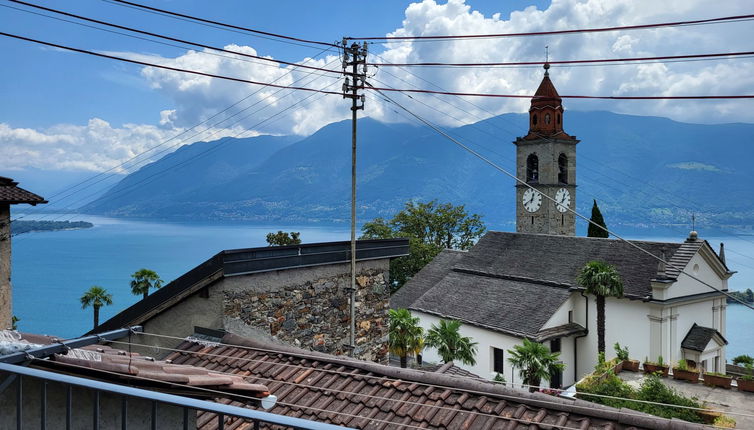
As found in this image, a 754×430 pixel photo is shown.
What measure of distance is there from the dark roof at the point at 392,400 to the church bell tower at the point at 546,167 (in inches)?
1381

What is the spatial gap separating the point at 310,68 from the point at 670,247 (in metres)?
23.2

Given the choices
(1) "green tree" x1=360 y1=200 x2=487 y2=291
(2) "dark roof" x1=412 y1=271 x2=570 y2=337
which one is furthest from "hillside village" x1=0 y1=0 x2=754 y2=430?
(1) "green tree" x1=360 y1=200 x2=487 y2=291

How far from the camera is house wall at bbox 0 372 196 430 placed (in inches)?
126

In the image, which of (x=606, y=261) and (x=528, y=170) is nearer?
(x=606, y=261)

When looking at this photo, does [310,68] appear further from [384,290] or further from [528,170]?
[528,170]

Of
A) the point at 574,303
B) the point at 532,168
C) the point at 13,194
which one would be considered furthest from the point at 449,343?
the point at 532,168

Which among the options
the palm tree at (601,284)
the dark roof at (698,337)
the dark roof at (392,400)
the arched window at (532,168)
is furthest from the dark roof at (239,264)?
the arched window at (532,168)

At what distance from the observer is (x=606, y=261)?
2823cm

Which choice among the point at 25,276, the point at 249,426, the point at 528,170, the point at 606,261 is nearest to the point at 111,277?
the point at 25,276

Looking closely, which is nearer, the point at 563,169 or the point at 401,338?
the point at 401,338

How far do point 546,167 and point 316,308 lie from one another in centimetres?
3406

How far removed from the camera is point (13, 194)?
552 inches

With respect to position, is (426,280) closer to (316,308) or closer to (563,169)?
(563,169)

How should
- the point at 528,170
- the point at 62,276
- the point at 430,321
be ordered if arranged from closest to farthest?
the point at 430,321 < the point at 528,170 < the point at 62,276
